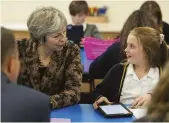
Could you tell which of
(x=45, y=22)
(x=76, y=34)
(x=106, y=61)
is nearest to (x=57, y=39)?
(x=45, y=22)

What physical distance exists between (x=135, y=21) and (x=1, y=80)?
1.67 m

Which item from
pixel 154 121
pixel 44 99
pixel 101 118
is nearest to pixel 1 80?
pixel 44 99

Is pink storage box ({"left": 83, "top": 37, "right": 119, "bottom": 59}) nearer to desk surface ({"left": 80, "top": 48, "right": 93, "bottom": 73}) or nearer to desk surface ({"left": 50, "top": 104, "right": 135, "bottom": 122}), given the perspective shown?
desk surface ({"left": 80, "top": 48, "right": 93, "bottom": 73})

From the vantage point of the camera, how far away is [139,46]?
7.08 feet

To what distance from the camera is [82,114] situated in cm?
185

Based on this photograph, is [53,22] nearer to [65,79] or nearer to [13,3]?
[65,79]

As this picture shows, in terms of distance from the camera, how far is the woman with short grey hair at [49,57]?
2.05 metres

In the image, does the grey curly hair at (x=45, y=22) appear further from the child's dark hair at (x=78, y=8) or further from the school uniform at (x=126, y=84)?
the child's dark hair at (x=78, y=8)

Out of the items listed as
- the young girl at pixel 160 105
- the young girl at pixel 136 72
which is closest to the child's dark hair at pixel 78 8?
the young girl at pixel 136 72

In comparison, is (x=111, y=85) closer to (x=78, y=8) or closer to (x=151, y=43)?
(x=151, y=43)

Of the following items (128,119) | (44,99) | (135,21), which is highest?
(135,21)

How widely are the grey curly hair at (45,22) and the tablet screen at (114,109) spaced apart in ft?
1.89

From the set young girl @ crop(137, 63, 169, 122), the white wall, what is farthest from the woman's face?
the white wall

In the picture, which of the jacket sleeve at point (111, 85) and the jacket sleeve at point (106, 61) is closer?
the jacket sleeve at point (111, 85)
